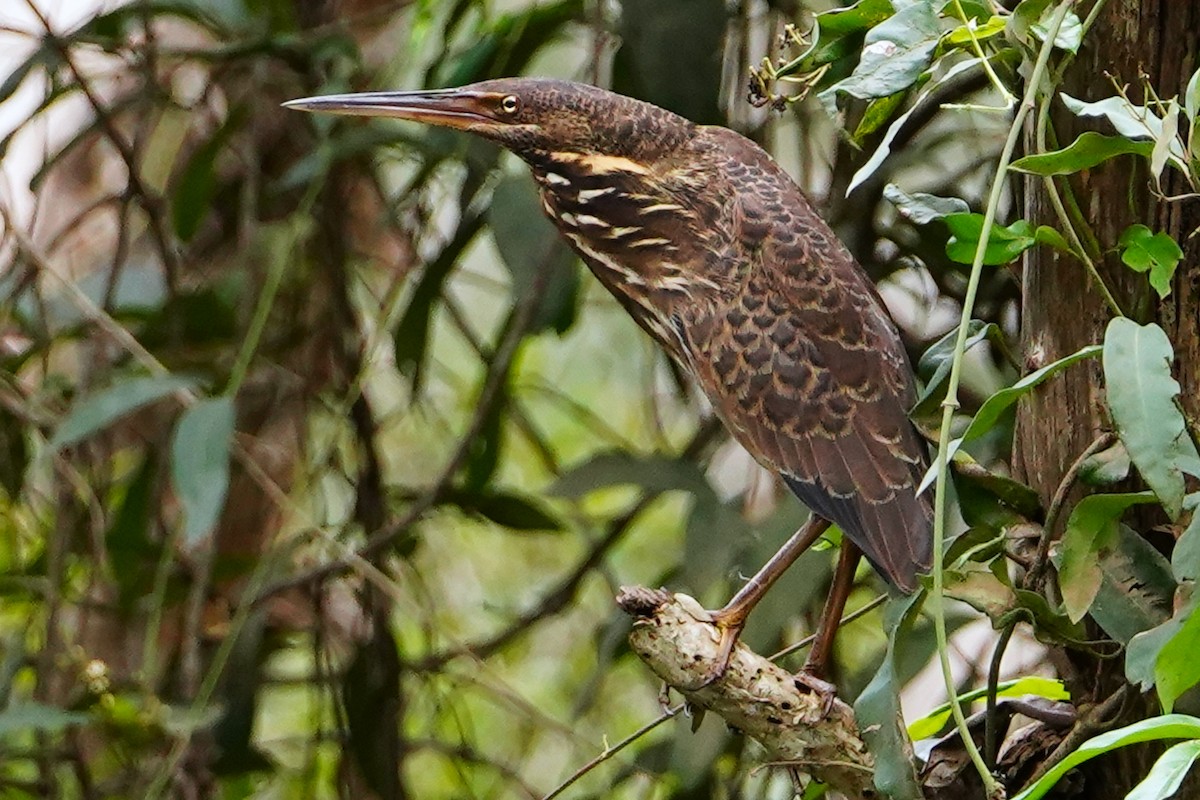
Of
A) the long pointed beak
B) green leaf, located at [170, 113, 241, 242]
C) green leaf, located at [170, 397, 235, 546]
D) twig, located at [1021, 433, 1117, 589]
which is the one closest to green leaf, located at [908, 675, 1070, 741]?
twig, located at [1021, 433, 1117, 589]

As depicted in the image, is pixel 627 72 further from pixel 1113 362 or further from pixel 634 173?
pixel 1113 362

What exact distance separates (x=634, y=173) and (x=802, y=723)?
0.63 meters

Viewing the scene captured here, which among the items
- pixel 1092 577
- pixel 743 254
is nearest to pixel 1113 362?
pixel 1092 577

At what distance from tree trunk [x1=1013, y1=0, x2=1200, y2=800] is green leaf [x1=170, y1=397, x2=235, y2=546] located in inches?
40.1

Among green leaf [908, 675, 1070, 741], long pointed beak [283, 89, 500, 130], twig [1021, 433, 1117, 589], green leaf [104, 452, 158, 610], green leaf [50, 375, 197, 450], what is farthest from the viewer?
green leaf [104, 452, 158, 610]

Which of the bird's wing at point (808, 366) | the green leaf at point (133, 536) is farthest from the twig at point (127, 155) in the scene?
the bird's wing at point (808, 366)

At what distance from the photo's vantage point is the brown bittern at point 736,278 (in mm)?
1614

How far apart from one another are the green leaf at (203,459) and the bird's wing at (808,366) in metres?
0.65

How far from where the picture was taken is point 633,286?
1.73 m

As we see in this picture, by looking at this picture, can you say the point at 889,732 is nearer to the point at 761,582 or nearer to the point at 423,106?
the point at 761,582

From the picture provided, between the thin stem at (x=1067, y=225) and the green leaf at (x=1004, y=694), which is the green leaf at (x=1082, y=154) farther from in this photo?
the green leaf at (x=1004, y=694)

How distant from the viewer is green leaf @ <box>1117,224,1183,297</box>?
1.19 metres

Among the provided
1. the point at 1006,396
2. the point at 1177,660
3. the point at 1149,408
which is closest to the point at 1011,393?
the point at 1006,396

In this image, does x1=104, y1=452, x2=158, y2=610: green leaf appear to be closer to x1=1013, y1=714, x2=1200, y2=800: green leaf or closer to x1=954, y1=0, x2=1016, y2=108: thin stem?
x1=954, y1=0, x2=1016, y2=108: thin stem
